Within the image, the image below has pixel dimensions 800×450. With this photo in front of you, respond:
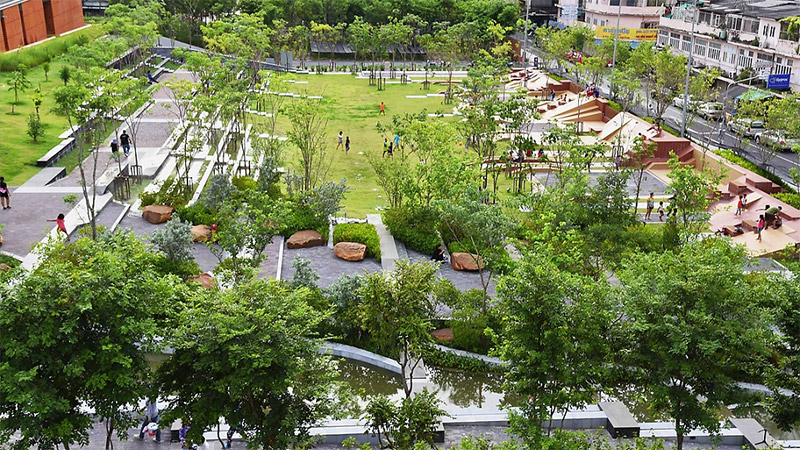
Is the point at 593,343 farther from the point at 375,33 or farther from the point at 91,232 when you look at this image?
the point at 375,33

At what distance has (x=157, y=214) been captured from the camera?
33.0 m

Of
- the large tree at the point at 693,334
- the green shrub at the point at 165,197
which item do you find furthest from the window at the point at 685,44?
the large tree at the point at 693,334

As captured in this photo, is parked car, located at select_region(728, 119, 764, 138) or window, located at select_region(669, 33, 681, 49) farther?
window, located at select_region(669, 33, 681, 49)

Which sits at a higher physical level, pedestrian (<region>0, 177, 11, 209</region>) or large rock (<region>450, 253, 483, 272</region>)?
pedestrian (<region>0, 177, 11, 209</region>)

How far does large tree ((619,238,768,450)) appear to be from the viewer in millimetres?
16672

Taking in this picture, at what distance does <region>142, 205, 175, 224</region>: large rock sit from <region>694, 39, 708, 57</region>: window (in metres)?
56.5

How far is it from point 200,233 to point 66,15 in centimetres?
4701

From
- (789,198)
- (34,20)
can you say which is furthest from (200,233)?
(34,20)

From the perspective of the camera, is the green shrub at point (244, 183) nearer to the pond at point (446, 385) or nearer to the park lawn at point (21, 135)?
the park lawn at point (21, 135)

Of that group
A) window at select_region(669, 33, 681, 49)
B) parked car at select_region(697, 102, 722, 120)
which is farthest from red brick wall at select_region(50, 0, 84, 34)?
window at select_region(669, 33, 681, 49)

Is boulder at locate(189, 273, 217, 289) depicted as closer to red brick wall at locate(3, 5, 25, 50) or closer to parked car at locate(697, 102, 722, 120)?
red brick wall at locate(3, 5, 25, 50)

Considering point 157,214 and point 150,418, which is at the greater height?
point 157,214

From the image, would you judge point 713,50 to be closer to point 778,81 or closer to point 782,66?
point 782,66

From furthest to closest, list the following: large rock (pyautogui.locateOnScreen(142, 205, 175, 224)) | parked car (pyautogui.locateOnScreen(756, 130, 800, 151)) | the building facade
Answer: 1. the building facade
2. parked car (pyautogui.locateOnScreen(756, 130, 800, 151))
3. large rock (pyautogui.locateOnScreen(142, 205, 175, 224))
